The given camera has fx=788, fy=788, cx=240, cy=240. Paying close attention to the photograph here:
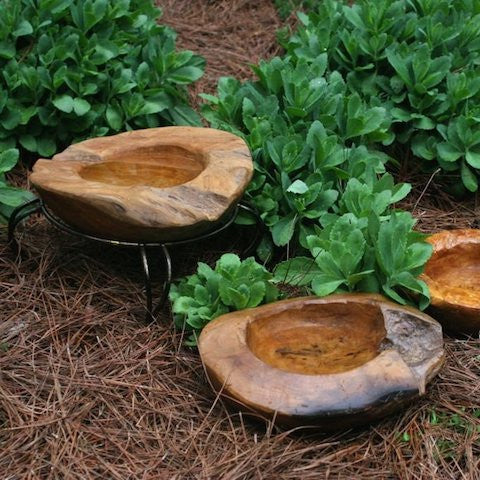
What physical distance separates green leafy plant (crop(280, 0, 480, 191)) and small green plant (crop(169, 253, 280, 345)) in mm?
1196

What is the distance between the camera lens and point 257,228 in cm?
305

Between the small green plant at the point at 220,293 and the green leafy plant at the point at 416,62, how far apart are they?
1196 mm

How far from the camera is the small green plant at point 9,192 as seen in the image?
117 inches

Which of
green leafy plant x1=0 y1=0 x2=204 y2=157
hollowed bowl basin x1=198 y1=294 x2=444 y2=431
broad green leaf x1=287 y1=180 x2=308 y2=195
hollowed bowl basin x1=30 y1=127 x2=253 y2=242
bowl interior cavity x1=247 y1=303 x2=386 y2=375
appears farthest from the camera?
green leafy plant x1=0 y1=0 x2=204 y2=157

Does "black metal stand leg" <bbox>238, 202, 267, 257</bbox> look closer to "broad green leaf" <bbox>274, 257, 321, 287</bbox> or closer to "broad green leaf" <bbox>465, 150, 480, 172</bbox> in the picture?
"broad green leaf" <bbox>274, 257, 321, 287</bbox>

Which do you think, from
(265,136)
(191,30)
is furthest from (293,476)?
(191,30)

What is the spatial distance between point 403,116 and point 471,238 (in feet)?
2.73

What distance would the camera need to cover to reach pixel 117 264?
118 inches

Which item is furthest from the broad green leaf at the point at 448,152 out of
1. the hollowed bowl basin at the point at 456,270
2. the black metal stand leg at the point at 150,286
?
the black metal stand leg at the point at 150,286

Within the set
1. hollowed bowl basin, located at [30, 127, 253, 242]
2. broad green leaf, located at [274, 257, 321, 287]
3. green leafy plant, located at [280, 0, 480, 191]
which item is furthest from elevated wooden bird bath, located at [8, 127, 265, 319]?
green leafy plant, located at [280, 0, 480, 191]

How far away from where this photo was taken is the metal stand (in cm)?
265

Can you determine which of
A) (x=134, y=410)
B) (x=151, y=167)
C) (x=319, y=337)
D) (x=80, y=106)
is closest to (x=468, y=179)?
(x=319, y=337)

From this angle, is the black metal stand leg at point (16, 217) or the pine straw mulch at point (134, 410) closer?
the pine straw mulch at point (134, 410)

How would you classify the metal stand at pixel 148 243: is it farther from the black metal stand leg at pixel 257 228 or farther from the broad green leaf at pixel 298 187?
the broad green leaf at pixel 298 187
